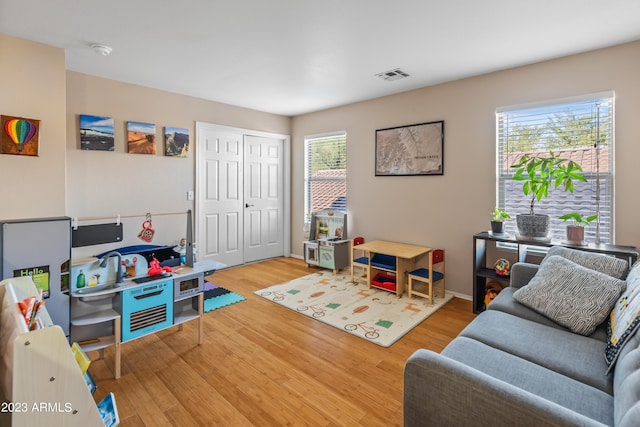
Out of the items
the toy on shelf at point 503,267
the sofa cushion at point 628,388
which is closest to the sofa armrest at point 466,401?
the sofa cushion at point 628,388

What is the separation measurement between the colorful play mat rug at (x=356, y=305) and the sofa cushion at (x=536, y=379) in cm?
104

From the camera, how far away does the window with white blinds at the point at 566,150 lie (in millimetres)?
2787

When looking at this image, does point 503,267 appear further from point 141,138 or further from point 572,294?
point 141,138

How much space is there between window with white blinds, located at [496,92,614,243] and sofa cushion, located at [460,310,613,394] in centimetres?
152

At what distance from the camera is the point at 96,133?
3.45m

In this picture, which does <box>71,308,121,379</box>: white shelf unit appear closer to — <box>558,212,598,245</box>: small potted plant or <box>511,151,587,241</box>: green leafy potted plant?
Result: <box>511,151,587,241</box>: green leafy potted plant

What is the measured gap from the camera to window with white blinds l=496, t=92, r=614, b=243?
9.14 feet

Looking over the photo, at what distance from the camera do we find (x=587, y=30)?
2.44 meters

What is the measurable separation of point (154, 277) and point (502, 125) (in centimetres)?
359

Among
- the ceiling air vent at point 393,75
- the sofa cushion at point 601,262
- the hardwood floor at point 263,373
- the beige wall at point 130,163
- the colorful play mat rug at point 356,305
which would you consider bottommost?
the hardwood floor at point 263,373

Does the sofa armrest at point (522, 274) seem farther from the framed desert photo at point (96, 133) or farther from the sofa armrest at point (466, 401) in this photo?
the framed desert photo at point (96, 133)

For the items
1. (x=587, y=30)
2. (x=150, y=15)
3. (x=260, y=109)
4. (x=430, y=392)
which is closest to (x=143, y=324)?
(x=430, y=392)

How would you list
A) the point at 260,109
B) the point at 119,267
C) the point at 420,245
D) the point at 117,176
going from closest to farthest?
the point at 119,267 → the point at 117,176 → the point at 420,245 → the point at 260,109

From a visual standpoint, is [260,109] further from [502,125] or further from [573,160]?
[573,160]
